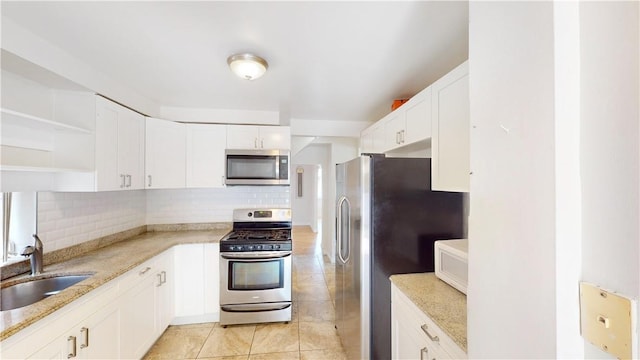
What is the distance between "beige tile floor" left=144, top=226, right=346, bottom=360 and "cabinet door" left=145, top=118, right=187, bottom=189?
4.84 ft

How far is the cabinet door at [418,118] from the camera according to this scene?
1.62 m

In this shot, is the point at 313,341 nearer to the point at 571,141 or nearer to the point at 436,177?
the point at 436,177

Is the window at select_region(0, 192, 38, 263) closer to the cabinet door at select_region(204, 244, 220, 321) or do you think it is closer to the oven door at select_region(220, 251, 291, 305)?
the cabinet door at select_region(204, 244, 220, 321)

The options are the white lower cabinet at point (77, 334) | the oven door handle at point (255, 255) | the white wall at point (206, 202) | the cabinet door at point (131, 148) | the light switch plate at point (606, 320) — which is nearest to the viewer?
the light switch plate at point (606, 320)

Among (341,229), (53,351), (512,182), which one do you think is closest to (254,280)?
(341,229)

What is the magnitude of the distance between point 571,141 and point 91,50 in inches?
95.9

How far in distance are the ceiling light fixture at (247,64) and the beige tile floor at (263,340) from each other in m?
2.26

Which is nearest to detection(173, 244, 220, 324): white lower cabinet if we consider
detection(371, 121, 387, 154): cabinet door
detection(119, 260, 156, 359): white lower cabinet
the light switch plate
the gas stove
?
the gas stove

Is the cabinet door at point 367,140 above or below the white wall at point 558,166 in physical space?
above

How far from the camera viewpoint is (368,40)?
1.48m

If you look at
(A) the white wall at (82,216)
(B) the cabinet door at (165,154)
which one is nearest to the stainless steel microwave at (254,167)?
(B) the cabinet door at (165,154)

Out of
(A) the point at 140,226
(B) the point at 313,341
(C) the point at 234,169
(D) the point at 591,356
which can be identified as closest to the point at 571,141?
(D) the point at 591,356

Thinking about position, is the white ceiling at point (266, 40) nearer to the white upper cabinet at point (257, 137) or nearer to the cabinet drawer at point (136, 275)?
the white upper cabinet at point (257, 137)

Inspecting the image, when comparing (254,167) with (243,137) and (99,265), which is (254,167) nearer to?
(243,137)
